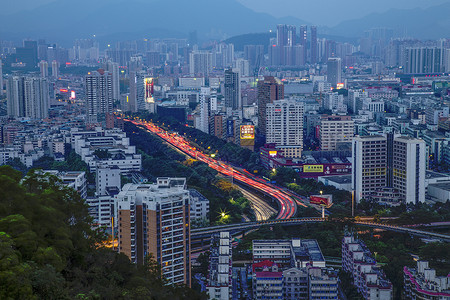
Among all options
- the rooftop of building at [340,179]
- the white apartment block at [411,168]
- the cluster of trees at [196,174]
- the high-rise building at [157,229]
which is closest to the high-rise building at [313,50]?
the cluster of trees at [196,174]

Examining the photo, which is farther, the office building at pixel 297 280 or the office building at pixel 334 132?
the office building at pixel 334 132

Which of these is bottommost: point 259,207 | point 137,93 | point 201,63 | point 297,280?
point 259,207

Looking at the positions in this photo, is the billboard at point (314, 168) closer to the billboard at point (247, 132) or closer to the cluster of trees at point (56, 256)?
the billboard at point (247, 132)

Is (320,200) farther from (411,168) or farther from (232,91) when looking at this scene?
(232,91)

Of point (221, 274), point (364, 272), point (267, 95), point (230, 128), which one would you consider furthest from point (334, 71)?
point (221, 274)

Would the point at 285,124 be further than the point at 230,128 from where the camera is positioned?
No

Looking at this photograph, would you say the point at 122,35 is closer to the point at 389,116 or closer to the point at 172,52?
the point at 172,52
